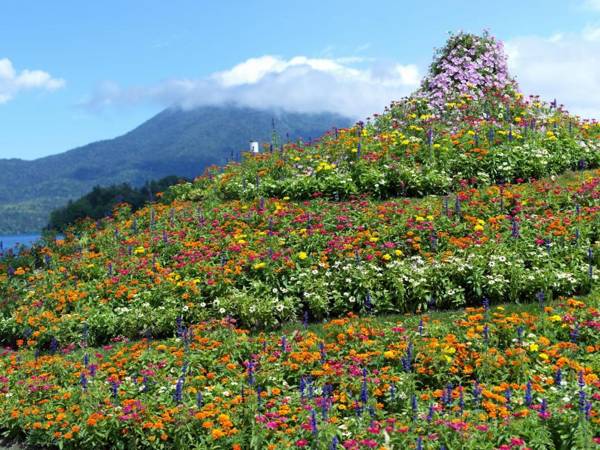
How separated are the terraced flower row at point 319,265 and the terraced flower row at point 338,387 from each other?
621 millimetres

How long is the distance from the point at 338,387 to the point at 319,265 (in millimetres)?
3413

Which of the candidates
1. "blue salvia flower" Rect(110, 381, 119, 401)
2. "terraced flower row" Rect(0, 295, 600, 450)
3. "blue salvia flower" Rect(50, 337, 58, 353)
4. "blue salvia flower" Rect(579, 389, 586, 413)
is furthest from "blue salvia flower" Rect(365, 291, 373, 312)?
"blue salvia flower" Rect(50, 337, 58, 353)

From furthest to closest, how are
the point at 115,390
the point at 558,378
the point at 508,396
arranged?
1. the point at 115,390
2. the point at 558,378
3. the point at 508,396

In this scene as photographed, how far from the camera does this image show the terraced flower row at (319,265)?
9508 millimetres

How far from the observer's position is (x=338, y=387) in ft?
23.1

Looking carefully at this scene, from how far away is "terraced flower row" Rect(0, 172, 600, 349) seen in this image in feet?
31.2

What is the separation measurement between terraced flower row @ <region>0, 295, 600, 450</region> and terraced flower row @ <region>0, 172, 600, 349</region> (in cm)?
62

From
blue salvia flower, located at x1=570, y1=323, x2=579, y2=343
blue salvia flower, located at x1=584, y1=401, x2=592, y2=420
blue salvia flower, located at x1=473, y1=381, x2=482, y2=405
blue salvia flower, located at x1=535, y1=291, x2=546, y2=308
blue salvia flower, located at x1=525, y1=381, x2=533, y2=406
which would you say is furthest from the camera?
blue salvia flower, located at x1=535, y1=291, x2=546, y2=308

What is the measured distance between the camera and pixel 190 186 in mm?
16516

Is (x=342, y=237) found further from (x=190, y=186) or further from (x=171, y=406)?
(x=190, y=186)

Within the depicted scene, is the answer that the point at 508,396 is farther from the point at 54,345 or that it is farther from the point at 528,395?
the point at 54,345

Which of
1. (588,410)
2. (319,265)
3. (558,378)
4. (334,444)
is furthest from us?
(319,265)

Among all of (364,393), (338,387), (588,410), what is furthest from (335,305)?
(588,410)

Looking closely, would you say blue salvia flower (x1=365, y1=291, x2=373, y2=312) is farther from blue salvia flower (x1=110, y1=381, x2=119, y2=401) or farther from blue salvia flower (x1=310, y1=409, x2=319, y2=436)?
blue salvia flower (x1=110, y1=381, x2=119, y2=401)
